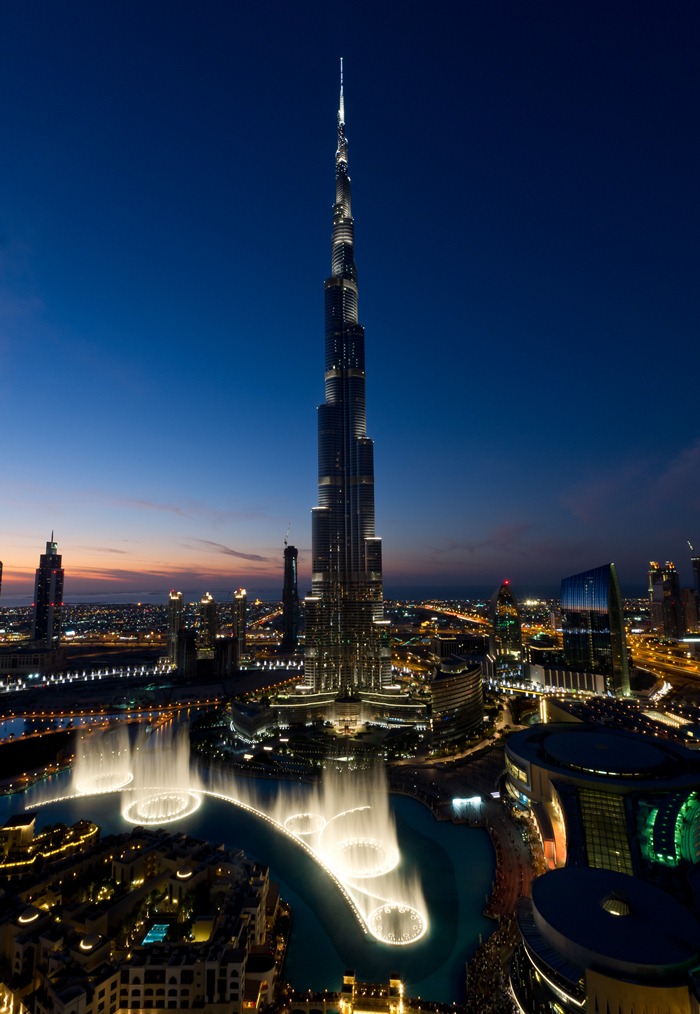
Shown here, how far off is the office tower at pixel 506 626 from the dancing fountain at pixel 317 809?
233 ft

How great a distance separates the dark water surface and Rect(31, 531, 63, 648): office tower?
3563 inches

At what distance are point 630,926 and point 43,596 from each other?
475 ft

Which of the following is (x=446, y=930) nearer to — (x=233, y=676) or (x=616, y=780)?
(x=616, y=780)

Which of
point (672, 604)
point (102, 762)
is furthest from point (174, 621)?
point (672, 604)

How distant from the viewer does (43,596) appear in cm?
13250

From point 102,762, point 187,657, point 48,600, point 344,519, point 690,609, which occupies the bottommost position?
point 102,762

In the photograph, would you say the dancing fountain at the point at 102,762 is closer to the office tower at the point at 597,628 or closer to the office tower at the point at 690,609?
the office tower at the point at 597,628

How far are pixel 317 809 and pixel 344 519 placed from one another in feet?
202

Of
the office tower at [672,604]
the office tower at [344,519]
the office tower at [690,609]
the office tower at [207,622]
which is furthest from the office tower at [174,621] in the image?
the office tower at [690,609]

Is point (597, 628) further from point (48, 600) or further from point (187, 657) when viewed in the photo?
point (48, 600)

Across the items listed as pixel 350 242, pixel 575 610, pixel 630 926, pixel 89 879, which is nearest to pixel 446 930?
pixel 630 926

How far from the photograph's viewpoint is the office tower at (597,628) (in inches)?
3290

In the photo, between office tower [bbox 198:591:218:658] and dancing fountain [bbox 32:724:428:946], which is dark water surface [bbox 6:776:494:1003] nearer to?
dancing fountain [bbox 32:724:428:946]

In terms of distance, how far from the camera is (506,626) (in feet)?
391
